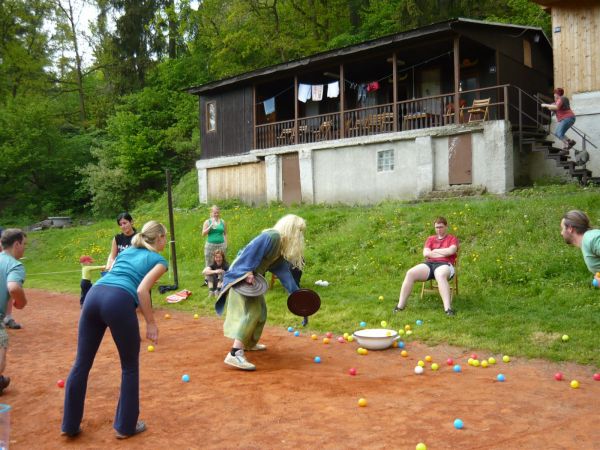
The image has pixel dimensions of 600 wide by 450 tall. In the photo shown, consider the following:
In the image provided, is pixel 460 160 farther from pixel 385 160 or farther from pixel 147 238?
pixel 147 238

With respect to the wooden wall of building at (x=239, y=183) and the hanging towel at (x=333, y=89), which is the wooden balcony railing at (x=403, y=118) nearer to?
the hanging towel at (x=333, y=89)

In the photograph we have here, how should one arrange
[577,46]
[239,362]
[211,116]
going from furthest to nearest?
[211,116]
[577,46]
[239,362]

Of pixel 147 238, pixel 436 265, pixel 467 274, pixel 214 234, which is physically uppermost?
pixel 147 238

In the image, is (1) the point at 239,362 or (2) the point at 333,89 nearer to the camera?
(1) the point at 239,362

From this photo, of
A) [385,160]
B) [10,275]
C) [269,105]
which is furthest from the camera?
[269,105]

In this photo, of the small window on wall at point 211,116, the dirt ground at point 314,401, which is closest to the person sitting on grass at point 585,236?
the dirt ground at point 314,401

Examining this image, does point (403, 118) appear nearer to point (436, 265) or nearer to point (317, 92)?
point (317, 92)

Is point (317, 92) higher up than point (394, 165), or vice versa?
point (317, 92)

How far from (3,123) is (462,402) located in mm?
32764

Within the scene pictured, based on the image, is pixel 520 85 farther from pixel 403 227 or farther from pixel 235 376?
pixel 235 376

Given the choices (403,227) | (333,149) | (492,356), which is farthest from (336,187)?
(492,356)

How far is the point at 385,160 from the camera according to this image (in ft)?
60.6

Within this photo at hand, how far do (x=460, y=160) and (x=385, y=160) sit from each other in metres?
2.67

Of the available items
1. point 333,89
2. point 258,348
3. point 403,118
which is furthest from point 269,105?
point 258,348
